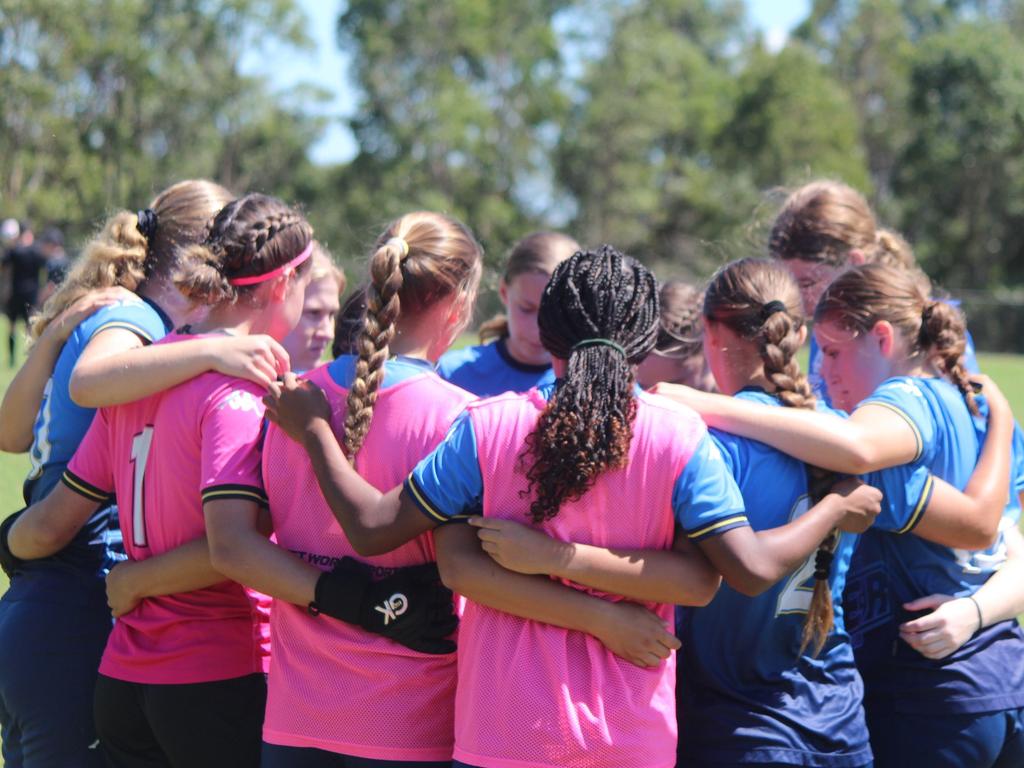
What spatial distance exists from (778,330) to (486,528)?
33.3 inches

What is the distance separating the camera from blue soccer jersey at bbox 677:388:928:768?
2568 mm

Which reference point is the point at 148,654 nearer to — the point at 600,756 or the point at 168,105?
the point at 600,756

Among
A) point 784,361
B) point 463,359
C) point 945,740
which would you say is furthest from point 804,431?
point 463,359

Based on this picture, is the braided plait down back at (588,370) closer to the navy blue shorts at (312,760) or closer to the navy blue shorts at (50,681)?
the navy blue shorts at (312,760)

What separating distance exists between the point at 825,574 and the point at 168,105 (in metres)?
47.5

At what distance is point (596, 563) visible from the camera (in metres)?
2.37

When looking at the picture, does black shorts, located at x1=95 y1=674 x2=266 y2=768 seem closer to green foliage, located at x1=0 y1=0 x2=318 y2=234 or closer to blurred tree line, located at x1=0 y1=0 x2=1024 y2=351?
blurred tree line, located at x1=0 y1=0 x2=1024 y2=351

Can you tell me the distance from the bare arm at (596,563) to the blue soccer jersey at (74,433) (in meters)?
1.25

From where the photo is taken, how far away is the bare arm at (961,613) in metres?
2.83

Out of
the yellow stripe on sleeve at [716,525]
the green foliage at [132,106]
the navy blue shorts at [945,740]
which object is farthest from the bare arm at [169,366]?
the green foliage at [132,106]

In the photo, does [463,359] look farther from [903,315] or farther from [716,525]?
[716,525]

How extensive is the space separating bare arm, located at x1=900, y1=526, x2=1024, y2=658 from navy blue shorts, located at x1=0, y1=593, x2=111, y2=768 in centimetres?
206

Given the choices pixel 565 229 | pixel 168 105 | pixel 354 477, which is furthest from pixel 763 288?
pixel 168 105

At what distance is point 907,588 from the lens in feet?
9.71
